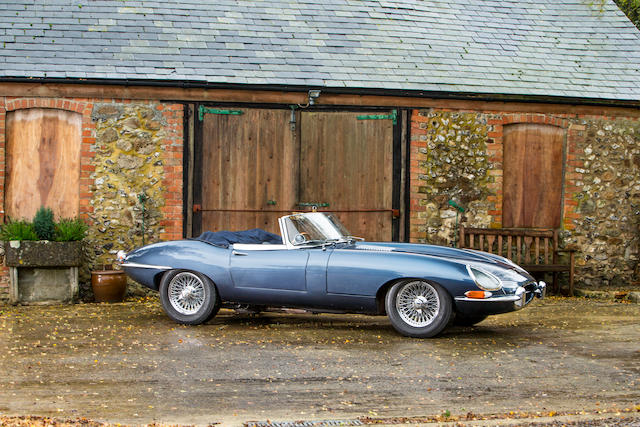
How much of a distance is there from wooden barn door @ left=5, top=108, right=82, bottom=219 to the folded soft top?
380 cm

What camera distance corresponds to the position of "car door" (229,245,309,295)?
27.6ft

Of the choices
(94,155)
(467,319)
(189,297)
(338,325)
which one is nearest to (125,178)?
(94,155)

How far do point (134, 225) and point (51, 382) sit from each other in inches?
246

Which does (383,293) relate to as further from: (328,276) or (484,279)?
(484,279)

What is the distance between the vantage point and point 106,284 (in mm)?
11477

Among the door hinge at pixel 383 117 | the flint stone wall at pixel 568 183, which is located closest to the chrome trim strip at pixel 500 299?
the flint stone wall at pixel 568 183

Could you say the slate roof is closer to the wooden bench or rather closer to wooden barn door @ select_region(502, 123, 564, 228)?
wooden barn door @ select_region(502, 123, 564, 228)

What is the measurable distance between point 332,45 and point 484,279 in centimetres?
667

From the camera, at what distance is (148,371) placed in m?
6.42

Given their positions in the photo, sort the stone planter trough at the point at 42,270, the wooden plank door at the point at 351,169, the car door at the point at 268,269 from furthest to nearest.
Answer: the wooden plank door at the point at 351,169
the stone planter trough at the point at 42,270
the car door at the point at 268,269

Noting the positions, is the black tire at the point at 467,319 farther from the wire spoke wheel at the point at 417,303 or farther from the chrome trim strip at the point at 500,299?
the chrome trim strip at the point at 500,299

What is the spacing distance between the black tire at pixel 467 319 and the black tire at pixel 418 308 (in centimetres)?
78

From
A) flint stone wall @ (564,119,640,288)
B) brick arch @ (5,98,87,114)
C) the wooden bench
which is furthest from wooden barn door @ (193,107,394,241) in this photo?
flint stone wall @ (564,119,640,288)

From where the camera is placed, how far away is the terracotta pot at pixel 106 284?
11.5m
